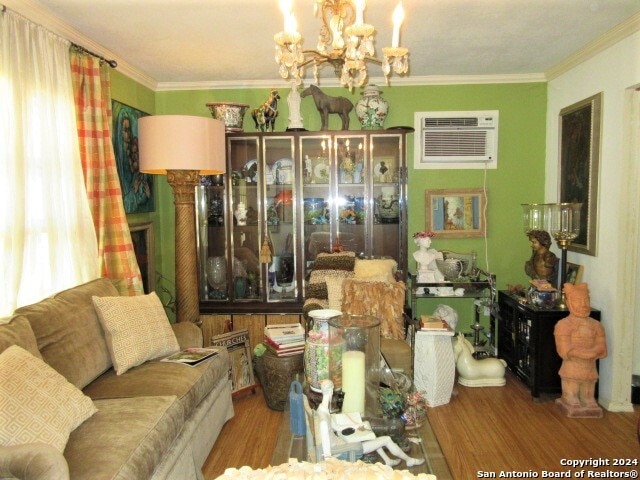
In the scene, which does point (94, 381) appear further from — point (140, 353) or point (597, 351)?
point (597, 351)

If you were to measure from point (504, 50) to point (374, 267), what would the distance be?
1.83 meters

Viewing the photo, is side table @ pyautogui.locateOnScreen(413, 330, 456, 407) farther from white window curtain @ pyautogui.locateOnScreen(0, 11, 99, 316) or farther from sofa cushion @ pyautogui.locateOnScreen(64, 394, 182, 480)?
white window curtain @ pyautogui.locateOnScreen(0, 11, 99, 316)

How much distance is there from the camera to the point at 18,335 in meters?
1.89

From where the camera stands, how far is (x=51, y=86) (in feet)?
8.14

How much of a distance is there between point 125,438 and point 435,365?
2034 mm

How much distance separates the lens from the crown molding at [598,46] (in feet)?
9.00

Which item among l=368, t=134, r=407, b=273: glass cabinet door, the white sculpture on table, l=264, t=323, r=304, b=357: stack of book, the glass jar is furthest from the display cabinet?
the white sculpture on table

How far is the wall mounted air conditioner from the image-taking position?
4000 mm

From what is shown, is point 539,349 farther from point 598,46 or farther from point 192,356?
point 192,356

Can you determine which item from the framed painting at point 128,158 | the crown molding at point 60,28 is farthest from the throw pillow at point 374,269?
the crown molding at point 60,28

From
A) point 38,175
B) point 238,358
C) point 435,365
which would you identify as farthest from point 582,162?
point 38,175

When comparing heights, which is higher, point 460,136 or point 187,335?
point 460,136

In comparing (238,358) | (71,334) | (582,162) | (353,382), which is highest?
(582,162)

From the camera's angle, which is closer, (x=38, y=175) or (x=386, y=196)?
(x=38, y=175)
